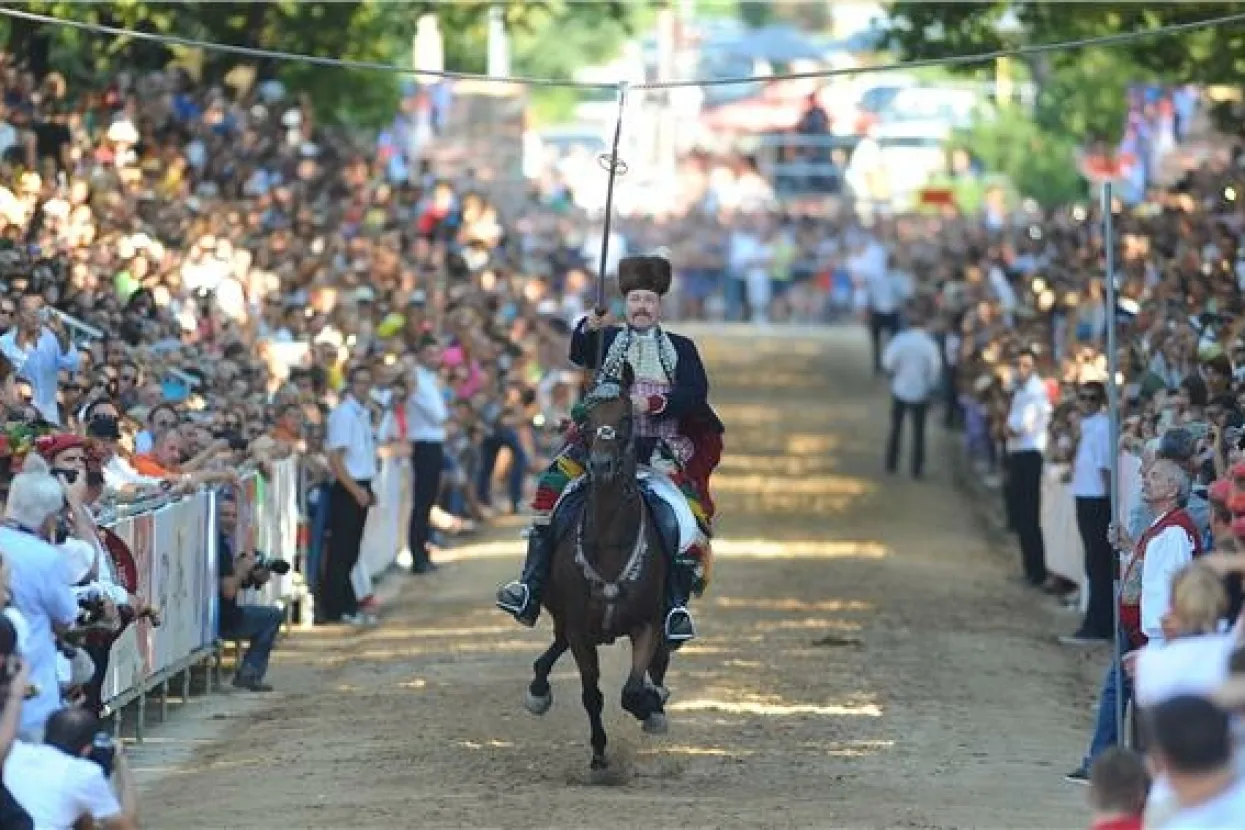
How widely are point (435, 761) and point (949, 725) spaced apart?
3.45m

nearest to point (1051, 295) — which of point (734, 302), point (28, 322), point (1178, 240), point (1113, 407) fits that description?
point (1178, 240)

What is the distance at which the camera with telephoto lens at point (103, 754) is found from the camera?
12227 mm

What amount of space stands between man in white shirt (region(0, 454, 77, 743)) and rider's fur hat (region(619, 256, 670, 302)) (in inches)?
214

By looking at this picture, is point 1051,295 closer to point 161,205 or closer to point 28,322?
point 161,205

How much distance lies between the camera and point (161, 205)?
33531mm

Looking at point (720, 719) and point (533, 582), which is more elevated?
point (533, 582)

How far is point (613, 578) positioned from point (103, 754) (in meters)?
6.04

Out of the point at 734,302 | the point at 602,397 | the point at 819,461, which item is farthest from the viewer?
the point at 734,302

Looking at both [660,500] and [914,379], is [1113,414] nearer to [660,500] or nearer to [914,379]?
[660,500]

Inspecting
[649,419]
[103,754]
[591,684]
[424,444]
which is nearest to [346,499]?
[424,444]

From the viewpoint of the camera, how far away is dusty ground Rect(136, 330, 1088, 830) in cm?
1686

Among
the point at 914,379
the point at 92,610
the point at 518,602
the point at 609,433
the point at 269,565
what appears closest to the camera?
the point at 92,610

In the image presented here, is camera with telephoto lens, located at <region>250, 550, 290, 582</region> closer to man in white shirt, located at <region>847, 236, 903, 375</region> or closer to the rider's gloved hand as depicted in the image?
the rider's gloved hand

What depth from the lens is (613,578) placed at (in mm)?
18047
